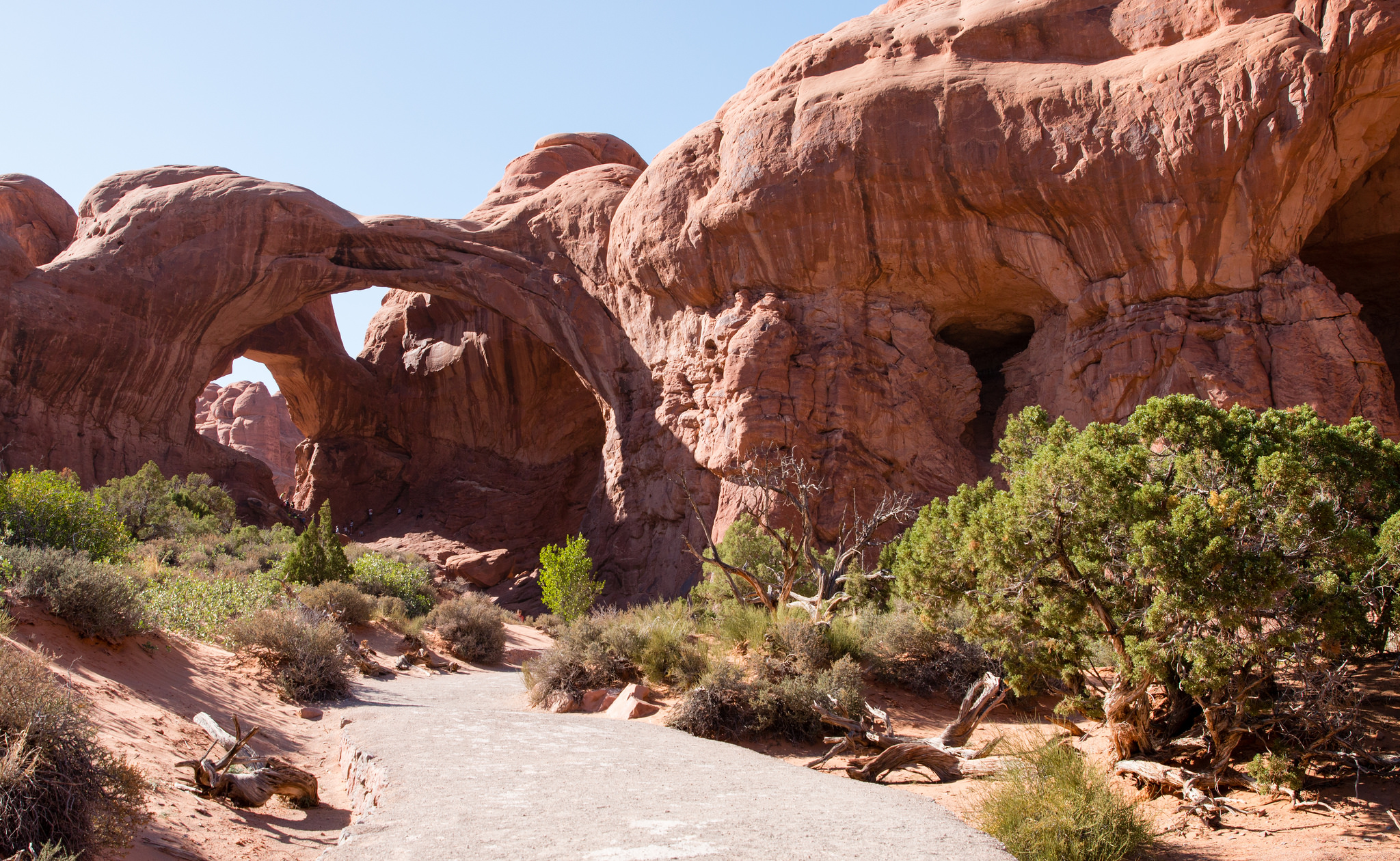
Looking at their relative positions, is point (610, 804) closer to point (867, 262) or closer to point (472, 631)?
point (472, 631)

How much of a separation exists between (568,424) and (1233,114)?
22.5m

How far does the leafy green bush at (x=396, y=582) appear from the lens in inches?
748

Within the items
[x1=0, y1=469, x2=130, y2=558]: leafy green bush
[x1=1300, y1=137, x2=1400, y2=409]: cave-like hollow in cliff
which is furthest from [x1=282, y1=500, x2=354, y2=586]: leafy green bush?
[x1=1300, y1=137, x2=1400, y2=409]: cave-like hollow in cliff

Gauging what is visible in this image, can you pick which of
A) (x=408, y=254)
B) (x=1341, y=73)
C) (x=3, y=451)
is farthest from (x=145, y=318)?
(x=1341, y=73)

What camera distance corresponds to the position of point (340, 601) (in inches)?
590

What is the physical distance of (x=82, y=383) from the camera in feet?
77.9

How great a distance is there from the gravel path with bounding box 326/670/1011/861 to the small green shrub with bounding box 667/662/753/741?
50cm

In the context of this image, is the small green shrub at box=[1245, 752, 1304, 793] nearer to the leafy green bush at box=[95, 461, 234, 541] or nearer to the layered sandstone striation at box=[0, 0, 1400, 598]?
the layered sandstone striation at box=[0, 0, 1400, 598]

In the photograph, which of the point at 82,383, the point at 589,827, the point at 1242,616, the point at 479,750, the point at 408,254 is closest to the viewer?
the point at 589,827

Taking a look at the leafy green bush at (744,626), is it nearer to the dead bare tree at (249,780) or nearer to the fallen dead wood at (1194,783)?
the fallen dead wood at (1194,783)

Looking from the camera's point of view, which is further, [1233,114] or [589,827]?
[1233,114]

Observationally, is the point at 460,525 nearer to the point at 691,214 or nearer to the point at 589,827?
the point at 691,214

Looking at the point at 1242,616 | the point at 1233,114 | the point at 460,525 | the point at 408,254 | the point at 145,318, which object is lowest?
the point at 460,525

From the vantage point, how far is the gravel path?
4.37 m
